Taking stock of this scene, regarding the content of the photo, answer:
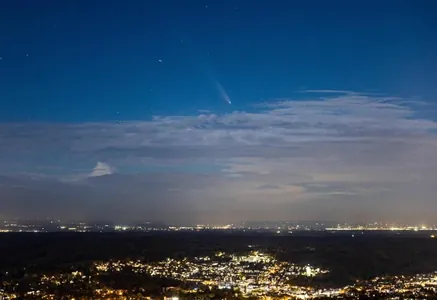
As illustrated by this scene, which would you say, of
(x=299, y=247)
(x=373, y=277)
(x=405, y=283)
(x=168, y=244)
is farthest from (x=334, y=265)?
(x=168, y=244)

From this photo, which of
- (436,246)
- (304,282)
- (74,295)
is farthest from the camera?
(436,246)

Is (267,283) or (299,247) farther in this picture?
(299,247)

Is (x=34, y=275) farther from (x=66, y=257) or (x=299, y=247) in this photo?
(x=299, y=247)

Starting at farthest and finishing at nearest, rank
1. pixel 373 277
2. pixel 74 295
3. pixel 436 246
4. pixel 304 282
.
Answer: pixel 436 246 < pixel 373 277 < pixel 304 282 < pixel 74 295

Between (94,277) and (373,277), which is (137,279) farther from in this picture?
(373,277)

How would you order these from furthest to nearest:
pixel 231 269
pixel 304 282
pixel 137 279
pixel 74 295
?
pixel 231 269, pixel 304 282, pixel 137 279, pixel 74 295

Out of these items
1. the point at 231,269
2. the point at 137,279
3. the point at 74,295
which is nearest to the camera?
the point at 74,295

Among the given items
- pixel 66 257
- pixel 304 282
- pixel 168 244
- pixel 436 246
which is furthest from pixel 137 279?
pixel 436 246

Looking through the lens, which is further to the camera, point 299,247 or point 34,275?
point 299,247
